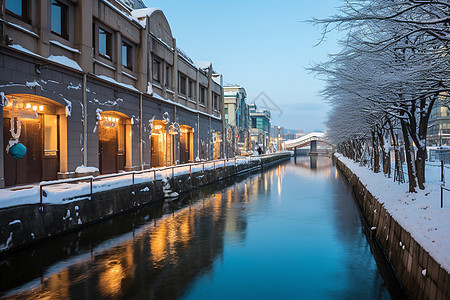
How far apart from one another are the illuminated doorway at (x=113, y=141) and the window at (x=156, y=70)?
19.5ft

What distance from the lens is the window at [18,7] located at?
563 inches

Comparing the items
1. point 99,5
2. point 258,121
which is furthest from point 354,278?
point 258,121

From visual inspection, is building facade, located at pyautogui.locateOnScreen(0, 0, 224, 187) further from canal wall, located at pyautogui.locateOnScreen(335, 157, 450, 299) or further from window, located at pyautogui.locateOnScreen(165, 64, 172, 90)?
canal wall, located at pyautogui.locateOnScreen(335, 157, 450, 299)

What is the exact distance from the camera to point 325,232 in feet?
44.6

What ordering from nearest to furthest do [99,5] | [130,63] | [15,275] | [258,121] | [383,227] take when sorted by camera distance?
1. [15,275]
2. [383,227]
3. [99,5]
4. [130,63]
5. [258,121]

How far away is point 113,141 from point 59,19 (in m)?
8.22

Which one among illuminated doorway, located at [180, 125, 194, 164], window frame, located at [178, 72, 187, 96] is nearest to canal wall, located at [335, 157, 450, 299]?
window frame, located at [178, 72, 187, 96]

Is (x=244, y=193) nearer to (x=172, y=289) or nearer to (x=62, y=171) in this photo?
(x=62, y=171)

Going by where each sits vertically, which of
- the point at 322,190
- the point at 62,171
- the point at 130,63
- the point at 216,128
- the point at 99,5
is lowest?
the point at 322,190

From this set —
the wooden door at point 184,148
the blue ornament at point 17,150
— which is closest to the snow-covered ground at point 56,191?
the blue ornament at point 17,150

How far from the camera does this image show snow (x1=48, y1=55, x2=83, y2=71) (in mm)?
16036

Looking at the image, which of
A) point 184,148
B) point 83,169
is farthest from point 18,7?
point 184,148

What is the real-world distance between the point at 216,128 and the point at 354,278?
38813 millimetres

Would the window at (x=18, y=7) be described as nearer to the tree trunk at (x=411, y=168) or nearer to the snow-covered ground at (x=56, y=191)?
the snow-covered ground at (x=56, y=191)
